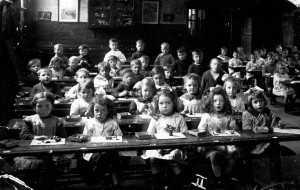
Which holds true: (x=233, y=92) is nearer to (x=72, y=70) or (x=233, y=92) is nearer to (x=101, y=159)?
(x=101, y=159)

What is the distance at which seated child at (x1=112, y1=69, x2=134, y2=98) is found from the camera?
7277 mm

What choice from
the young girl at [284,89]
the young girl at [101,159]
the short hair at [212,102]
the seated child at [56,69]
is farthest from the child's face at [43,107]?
the young girl at [284,89]

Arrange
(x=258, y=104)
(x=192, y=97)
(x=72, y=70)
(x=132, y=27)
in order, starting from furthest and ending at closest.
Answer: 1. (x=132, y=27)
2. (x=72, y=70)
3. (x=192, y=97)
4. (x=258, y=104)

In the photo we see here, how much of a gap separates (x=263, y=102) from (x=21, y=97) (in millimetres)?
4215

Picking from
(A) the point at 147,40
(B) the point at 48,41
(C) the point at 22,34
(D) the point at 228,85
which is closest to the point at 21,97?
(D) the point at 228,85

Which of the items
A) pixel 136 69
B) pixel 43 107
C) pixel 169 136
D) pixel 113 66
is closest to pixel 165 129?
pixel 169 136

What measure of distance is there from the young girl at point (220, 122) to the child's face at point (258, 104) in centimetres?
38

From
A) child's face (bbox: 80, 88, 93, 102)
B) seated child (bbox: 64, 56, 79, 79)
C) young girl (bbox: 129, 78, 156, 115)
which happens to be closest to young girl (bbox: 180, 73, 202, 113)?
young girl (bbox: 129, 78, 156, 115)

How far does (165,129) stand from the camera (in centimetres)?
Answer: 471

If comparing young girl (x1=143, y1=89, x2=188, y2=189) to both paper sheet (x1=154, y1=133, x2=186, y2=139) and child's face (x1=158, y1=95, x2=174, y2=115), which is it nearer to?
child's face (x1=158, y1=95, x2=174, y2=115)

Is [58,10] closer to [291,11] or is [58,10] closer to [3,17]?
[3,17]

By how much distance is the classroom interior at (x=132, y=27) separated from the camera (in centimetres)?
1066

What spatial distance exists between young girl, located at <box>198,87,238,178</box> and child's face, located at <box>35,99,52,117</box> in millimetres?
1904

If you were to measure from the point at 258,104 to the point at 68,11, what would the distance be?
9965 mm
